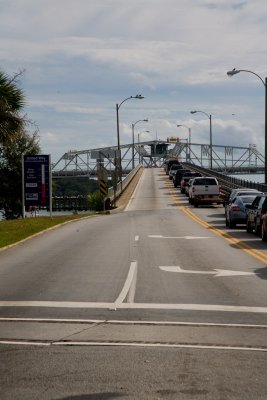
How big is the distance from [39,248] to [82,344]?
45.6 ft

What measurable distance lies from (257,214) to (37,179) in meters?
16.6

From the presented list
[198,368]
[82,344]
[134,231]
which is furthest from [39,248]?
[198,368]

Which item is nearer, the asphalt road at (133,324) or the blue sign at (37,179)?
the asphalt road at (133,324)

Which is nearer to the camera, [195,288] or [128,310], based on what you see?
[128,310]

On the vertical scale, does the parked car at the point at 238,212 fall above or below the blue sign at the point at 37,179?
below

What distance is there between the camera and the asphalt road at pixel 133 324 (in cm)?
683

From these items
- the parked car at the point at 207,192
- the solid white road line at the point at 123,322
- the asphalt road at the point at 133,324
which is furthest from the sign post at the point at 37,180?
the solid white road line at the point at 123,322

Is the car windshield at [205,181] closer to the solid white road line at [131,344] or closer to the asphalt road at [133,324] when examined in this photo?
the asphalt road at [133,324]

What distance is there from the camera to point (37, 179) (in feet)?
132

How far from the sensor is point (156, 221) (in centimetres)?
3744

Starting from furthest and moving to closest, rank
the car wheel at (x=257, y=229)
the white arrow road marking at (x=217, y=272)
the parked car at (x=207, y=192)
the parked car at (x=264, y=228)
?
1. the parked car at (x=207, y=192)
2. the car wheel at (x=257, y=229)
3. the parked car at (x=264, y=228)
4. the white arrow road marking at (x=217, y=272)

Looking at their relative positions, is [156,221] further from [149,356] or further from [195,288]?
[149,356]

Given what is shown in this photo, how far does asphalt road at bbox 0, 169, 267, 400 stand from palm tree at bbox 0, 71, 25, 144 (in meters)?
7.52

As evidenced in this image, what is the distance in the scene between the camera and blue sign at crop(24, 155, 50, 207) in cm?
3994
